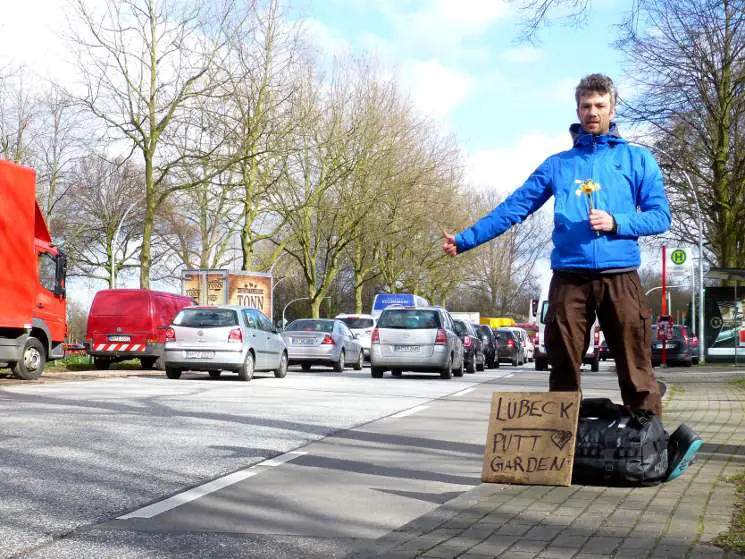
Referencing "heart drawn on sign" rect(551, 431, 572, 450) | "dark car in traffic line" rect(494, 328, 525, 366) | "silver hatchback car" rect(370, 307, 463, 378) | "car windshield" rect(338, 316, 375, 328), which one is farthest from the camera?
"dark car in traffic line" rect(494, 328, 525, 366)

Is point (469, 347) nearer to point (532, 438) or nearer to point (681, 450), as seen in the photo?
point (681, 450)

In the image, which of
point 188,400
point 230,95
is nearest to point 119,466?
point 188,400

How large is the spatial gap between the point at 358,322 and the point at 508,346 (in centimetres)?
753

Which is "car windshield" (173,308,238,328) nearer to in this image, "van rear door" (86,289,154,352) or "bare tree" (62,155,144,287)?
"van rear door" (86,289,154,352)

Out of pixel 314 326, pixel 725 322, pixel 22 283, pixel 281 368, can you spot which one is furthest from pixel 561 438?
pixel 725 322

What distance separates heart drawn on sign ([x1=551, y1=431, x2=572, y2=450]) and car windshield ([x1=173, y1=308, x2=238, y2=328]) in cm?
1596

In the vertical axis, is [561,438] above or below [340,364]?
above

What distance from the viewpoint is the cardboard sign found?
5.90 meters

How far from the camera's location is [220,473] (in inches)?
303

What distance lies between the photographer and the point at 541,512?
220 inches

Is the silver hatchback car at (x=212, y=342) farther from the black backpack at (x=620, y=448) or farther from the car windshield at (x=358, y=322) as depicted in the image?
the car windshield at (x=358, y=322)

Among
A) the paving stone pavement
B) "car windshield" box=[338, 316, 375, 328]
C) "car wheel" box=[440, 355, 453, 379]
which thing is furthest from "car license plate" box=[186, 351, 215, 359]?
"car windshield" box=[338, 316, 375, 328]

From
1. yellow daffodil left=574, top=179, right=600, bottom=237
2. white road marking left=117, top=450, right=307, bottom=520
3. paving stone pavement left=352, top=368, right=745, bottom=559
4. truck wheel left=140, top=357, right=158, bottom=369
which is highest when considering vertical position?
yellow daffodil left=574, top=179, right=600, bottom=237

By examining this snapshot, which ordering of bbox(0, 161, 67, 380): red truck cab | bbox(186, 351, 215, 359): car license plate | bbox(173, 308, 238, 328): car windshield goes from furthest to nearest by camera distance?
1. bbox(173, 308, 238, 328): car windshield
2. bbox(186, 351, 215, 359): car license plate
3. bbox(0, 161, 67, 380): red truck cab
